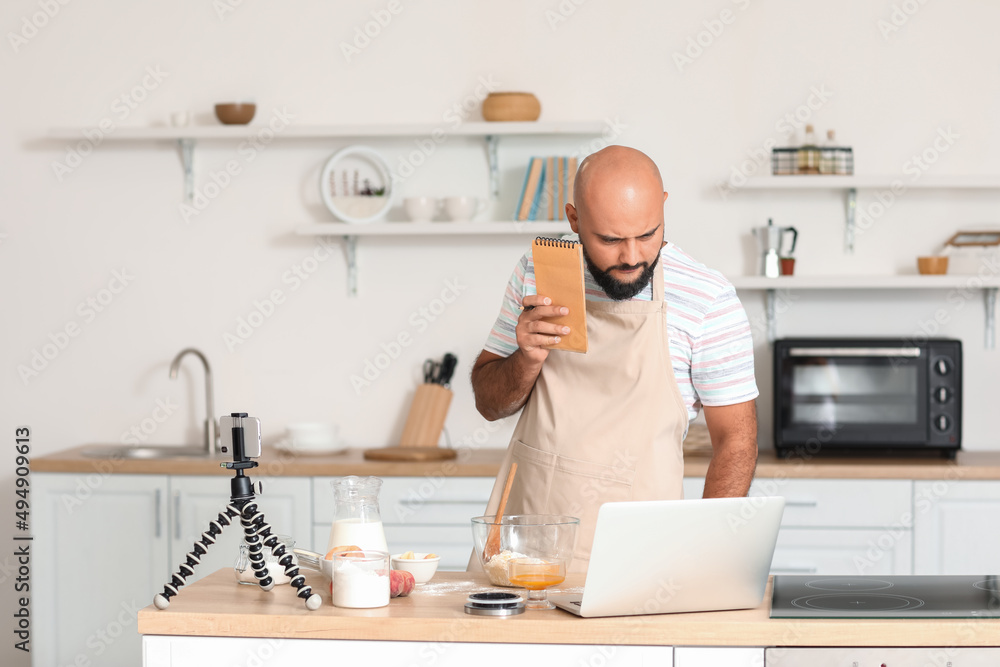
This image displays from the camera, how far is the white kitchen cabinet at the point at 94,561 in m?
3.27

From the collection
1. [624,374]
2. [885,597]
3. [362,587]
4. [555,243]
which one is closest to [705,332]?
[624,374]

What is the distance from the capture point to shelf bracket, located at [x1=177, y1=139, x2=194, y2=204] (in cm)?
369

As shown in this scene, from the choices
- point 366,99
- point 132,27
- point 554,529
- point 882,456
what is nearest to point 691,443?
point 882,456

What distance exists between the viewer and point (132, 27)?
3760 millimetres

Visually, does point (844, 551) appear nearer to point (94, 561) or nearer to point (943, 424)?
point (943, 424)

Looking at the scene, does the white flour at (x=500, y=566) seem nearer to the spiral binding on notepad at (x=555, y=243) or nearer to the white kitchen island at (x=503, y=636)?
the white kitchen island at (x=503, y=636)

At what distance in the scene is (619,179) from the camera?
5.82 ft

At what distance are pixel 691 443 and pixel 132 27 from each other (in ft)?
8.09

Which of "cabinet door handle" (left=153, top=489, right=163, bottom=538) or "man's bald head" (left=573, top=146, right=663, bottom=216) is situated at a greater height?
"man's bald head" (left=573, top=146, right=663, bottom=216)

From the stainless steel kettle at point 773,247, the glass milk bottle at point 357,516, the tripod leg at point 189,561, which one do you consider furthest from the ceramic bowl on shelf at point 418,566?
the stainless steel kettle at point 773,247

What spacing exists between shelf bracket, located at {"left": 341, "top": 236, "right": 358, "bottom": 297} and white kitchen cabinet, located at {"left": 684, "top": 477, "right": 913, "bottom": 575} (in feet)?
4.49

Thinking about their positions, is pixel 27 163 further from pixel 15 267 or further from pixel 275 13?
pixel 275 13

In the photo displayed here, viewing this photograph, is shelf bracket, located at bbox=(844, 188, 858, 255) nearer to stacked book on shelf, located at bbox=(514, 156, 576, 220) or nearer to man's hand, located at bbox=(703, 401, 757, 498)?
stacked book on shelf, located at bbox=(514, 156, 576, 220)

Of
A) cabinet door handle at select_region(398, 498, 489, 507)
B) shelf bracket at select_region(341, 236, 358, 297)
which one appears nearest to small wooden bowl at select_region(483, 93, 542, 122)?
shelf bracket at select_region(341, 236, 358, 297)
